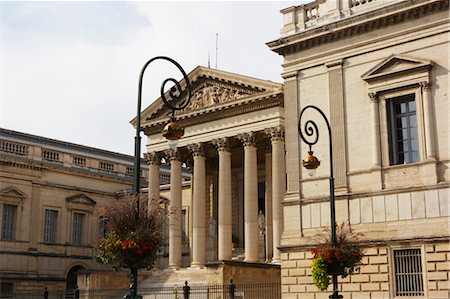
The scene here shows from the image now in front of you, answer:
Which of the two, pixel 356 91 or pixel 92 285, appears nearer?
pixel 356 91

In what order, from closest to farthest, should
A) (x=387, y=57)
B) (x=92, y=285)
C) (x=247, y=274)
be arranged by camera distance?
(x=387, y=57) → (x=247, y=274) → (x=92, y=285)

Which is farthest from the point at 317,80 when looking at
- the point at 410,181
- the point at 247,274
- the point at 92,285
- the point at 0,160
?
the point at 0,160

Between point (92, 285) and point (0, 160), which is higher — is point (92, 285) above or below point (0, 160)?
below

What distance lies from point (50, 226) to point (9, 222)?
340 centimetres

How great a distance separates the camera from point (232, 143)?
4269 centimetres

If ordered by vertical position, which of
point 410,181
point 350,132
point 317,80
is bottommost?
point 410,181

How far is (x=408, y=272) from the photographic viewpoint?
25.2m

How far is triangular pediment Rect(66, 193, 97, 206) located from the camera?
53062 millimetres

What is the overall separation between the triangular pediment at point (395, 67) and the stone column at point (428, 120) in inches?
27.6

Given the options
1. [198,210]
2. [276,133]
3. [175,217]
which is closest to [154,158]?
[175,217]

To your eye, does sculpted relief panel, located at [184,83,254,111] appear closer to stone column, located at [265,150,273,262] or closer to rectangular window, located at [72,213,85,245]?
stone column, located at [265,150,273,262]

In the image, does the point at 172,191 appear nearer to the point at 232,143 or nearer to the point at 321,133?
the point at 232,143

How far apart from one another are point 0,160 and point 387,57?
99.9ft

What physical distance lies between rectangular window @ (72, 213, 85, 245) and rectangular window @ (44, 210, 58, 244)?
1.80m
